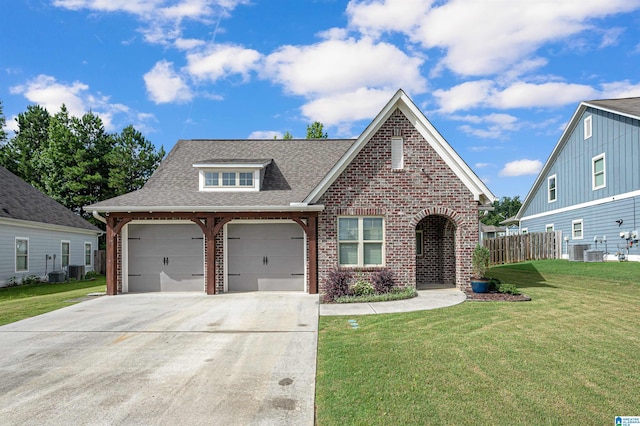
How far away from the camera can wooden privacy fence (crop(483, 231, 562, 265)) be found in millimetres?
23500

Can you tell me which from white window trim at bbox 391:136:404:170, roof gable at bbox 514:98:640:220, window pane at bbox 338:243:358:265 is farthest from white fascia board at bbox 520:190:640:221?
window pane at bbox 338:243:358:265

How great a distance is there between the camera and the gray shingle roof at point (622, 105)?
726 inches

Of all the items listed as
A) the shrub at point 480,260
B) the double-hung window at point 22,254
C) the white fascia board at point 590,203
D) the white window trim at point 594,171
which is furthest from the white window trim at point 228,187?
the white window trim at point 594,171

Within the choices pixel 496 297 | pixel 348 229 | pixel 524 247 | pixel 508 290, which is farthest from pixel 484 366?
pixel 524 247

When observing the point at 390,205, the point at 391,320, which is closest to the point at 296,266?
the point at 390,205

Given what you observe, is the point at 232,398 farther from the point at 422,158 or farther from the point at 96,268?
the point at 96,268

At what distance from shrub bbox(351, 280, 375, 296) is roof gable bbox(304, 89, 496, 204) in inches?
120

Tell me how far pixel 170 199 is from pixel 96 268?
51.4 feet

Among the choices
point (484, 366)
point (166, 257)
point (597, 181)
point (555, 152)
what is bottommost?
point (484, 366)

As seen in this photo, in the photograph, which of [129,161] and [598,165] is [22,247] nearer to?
[129,161]

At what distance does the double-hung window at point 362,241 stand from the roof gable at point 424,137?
56.5 inches

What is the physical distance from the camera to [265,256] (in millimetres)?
14383

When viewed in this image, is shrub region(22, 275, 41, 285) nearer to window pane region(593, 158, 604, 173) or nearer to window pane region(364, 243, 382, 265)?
window pane region(364, 243, 382, 265)

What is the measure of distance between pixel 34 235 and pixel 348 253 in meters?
17.0
